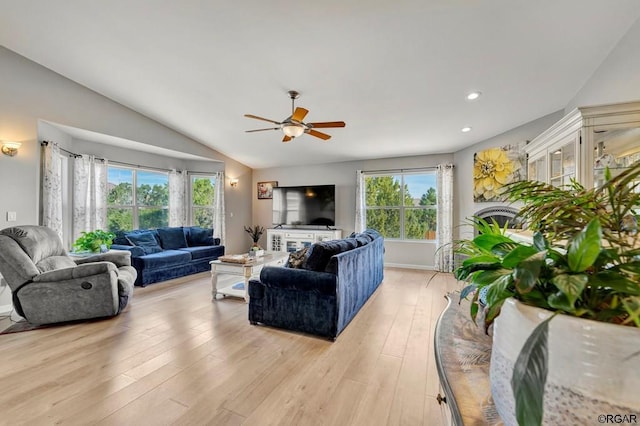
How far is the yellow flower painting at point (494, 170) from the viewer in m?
4.44

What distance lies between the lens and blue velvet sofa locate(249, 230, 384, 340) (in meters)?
2.67

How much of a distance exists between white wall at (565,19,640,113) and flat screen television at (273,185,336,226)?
441 cm

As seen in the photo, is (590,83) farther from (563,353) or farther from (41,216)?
(41,216)

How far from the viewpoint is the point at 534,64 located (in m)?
2.84

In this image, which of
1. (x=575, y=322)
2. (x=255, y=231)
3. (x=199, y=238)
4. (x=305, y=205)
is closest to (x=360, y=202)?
(x=305, y=205)

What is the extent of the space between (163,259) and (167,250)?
0.78m

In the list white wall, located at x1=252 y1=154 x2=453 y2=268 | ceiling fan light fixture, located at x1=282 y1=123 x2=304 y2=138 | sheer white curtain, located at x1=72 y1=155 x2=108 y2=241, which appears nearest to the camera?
ceiling fan light fixture, located at x1=282 y1=123 x2=304 y2=138

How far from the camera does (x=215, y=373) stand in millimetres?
2100

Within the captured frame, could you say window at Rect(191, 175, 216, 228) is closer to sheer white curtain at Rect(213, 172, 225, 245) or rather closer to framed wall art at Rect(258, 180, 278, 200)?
sheer white curtain at Rect(213, 172, 225, 245)

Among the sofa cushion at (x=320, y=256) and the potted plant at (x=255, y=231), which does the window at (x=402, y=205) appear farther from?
the sofa cushion at (x=320, y=256)

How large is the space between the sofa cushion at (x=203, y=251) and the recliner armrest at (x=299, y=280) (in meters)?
3.01

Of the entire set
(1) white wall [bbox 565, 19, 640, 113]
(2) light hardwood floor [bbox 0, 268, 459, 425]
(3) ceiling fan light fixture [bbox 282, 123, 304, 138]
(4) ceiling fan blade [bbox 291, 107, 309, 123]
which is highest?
(1) white wall [bbox 565, 19, 640, 113]

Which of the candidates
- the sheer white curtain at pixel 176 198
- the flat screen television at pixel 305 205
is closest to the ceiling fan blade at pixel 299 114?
the flat screen television at pixel 305 205

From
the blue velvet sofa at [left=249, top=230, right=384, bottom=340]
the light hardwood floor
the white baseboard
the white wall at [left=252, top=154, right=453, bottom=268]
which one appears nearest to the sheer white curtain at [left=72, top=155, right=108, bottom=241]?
the light hardwood floor
